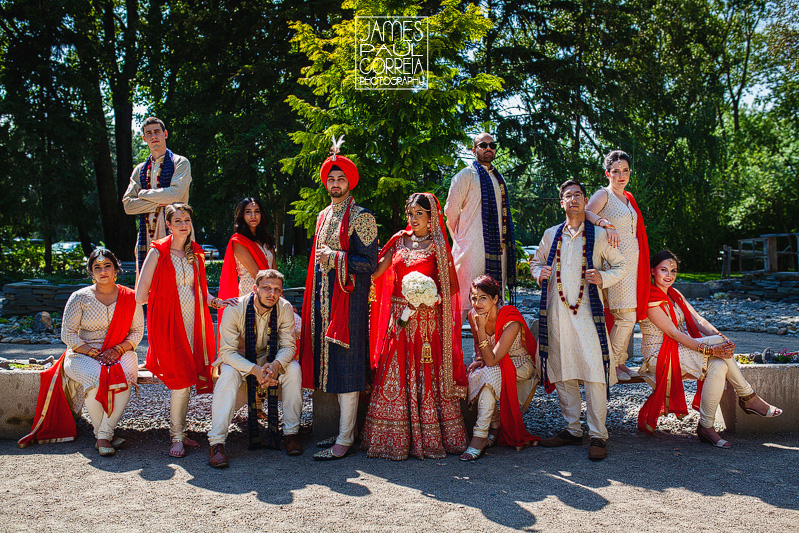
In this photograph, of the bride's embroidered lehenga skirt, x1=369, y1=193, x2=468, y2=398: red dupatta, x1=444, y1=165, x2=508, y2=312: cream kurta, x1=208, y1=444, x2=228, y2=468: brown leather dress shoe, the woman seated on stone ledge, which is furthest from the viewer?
x1=444, y1=165, x2=508, y2=312: cream kurta

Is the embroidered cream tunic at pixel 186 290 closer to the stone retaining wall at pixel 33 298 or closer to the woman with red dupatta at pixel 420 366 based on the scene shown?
the woman with red dupatta at pixel 420 366

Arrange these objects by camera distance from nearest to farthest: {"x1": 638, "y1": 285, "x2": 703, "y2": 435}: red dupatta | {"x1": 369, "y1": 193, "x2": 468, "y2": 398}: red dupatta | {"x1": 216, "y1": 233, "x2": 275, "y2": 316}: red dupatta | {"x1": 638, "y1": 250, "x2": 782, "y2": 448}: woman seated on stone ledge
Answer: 1. {"x1": 369, "y1": 193, "x2": 468, "y2": 398}: red dupatta
2. {"x1": 638, "y1": 250, "x2": 782, "y2": 448}: woman seated on stone ledge
3. {"x1": 638, "y1": 285, "x2": 703, "y2": 435}: red dupatta
4. {"x1": 216, "y1": 233, "x2": 275, "y2": 316}: red dupatta

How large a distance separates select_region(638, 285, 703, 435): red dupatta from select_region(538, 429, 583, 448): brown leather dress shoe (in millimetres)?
600

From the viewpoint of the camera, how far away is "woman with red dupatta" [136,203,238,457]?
4.11 meters

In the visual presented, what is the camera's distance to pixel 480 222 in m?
4.68

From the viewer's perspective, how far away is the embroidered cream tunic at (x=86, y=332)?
13.5 feet

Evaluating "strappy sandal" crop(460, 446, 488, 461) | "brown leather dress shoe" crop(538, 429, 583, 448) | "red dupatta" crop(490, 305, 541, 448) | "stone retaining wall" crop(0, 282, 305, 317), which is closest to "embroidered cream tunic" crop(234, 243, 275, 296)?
"red dupatta" crop(490, 305, 541, 448)

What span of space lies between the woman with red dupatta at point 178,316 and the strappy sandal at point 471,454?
1.87m

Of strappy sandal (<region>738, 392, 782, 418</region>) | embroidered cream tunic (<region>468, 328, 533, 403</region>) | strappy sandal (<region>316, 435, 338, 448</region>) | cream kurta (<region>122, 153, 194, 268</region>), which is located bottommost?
strappy sandal (<region>316, 435, 338, 448</region>)

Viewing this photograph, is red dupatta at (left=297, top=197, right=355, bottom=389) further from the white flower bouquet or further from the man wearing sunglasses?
the man wearing sunglasses

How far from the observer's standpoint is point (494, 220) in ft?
15.4

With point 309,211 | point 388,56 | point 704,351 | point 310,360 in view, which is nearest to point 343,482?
point 310,360

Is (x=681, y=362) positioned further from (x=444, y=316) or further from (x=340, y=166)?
(x=340, y=166)

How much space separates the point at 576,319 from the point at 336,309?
166 cm
